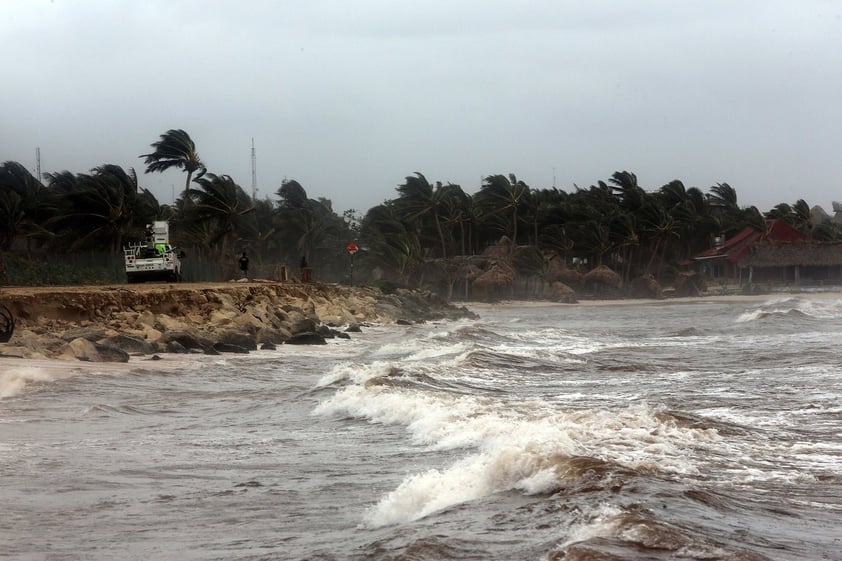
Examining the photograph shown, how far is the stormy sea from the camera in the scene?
20.1 ft

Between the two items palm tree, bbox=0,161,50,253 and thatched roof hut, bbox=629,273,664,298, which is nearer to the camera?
palm tree, bbox=0,161,50,253

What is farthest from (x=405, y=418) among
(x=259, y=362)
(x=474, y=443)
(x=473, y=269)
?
(x=473, y=269)

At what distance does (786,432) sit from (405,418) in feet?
14.0

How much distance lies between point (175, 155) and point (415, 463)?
4543cm

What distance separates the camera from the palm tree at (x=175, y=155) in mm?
51719

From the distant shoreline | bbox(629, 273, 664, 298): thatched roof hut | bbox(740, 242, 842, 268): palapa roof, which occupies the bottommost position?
the distant shoreline

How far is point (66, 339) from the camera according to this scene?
18594 mm

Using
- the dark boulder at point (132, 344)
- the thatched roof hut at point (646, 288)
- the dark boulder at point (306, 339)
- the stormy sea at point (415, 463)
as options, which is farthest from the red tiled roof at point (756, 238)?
the dark boulder at point (132, 344)

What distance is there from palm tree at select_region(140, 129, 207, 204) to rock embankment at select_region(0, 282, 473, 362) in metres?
21.8

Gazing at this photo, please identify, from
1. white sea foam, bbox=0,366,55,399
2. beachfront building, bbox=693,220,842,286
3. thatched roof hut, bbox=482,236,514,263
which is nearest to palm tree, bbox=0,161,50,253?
white sea foam, bbox=0,366,55,399

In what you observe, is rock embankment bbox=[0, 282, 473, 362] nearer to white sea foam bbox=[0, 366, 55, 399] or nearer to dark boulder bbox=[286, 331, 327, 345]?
dark boulder bbox=[286, 331, 327, 345]

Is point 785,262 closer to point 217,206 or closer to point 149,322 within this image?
point 217,206

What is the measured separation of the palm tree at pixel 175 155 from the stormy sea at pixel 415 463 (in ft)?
117

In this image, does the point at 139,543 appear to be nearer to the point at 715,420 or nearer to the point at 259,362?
the point at 715,420
